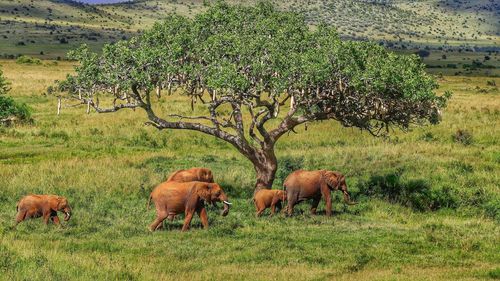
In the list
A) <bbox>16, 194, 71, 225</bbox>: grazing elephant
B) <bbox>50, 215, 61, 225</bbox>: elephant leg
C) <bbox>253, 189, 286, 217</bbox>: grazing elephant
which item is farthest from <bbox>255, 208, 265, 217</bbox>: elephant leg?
<bbox>50, 215, 61, 225</bbox>: elephant leg

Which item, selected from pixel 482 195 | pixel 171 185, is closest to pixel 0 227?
pixel 171 185

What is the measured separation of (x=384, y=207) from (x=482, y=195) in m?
4.57

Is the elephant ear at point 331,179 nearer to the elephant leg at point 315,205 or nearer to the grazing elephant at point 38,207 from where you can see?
the elephant leg at point 315,205

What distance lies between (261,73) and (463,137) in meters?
20.5

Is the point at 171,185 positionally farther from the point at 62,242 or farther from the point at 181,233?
the point at 62,242

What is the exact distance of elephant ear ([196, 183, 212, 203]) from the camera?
843 inches

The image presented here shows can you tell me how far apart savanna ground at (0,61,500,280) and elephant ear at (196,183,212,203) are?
970 mm

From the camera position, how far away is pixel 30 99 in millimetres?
63094

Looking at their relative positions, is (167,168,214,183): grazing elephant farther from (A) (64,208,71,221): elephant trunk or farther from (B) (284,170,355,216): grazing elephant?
(A) (64,208,71,221): elephant trunk

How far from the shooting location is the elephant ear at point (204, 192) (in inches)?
843

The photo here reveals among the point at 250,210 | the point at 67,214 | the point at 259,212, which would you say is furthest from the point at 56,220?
the point at 250,210

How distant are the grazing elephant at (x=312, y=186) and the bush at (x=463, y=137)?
59.9 feet

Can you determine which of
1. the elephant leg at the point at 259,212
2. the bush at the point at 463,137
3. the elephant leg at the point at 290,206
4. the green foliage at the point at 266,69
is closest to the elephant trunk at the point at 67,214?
the green foliage at the point at 266,69

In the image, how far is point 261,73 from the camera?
81.9 feet
